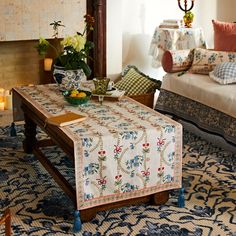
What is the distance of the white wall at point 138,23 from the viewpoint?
527 centimetres

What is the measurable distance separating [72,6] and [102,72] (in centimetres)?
79

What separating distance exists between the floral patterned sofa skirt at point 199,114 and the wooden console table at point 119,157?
0.95 metres

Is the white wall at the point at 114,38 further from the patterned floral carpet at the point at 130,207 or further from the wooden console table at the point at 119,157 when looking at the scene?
the wooden console table at the point at 119,157

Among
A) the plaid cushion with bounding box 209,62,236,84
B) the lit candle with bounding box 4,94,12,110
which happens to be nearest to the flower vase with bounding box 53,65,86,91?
the plaid cushion with bounding box 209,62,236,84

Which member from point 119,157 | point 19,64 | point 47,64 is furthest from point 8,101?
point 119,157

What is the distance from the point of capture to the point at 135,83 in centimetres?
477

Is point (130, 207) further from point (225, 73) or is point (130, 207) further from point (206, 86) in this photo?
point (225, 73)

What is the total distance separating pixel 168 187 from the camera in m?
2.73

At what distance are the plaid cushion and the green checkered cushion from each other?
28.8 inches

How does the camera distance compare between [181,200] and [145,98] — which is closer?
[181,200]

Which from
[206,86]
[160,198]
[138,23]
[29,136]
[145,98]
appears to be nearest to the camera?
[160,198]

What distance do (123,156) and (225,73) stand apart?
1726 millimetres

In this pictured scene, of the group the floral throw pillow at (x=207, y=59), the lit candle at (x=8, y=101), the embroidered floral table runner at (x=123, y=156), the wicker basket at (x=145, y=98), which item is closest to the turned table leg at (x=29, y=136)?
the embroidered floral table runner at (x=123, y=156)

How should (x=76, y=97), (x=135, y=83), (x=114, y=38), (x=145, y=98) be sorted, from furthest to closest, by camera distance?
(x=114, y=38) → (x=135, y=83) → (x=145, y=98) → (x=76, y=97)
